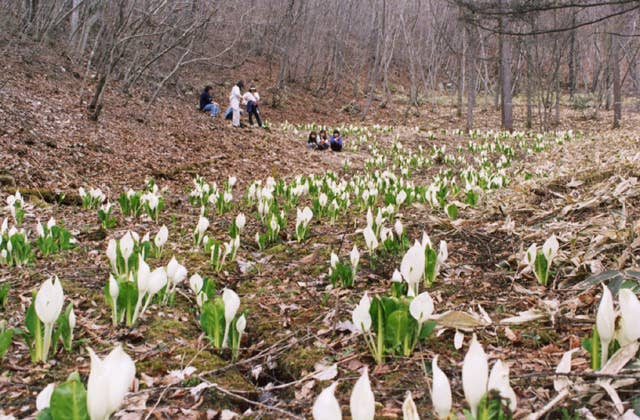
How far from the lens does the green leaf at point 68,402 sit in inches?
38.5

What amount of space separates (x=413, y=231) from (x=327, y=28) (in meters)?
22.6

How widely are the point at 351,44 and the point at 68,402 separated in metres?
32.3

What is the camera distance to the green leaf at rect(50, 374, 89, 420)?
38.5 inches

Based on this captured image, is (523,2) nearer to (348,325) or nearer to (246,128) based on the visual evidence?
(348,325)

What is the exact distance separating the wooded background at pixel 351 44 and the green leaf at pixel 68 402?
5.15 meters

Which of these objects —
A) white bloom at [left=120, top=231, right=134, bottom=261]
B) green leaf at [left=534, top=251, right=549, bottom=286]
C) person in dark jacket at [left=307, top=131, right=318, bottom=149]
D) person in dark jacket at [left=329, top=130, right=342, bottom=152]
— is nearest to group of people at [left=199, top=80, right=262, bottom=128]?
person in dark jacket at [left=307, top=131, right=318, bottom=149]

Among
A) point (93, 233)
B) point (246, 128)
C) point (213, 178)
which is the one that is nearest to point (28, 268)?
point (93, 233)

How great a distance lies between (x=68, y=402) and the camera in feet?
3.22

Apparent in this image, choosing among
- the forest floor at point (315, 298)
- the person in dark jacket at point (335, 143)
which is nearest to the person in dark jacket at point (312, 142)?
the person in dark jacket at point (335, 143)

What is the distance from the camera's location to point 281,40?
23516mm

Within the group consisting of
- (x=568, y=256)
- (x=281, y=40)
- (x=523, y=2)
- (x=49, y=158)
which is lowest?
(x=568, y=256)

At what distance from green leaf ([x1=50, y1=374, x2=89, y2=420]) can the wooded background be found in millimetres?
5152

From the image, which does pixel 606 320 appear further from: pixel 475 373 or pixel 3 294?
pixel 3 294

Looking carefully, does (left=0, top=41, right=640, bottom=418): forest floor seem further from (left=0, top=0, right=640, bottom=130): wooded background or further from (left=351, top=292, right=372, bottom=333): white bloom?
(left=0, top=0, right=640, bottom=130): wooded background
